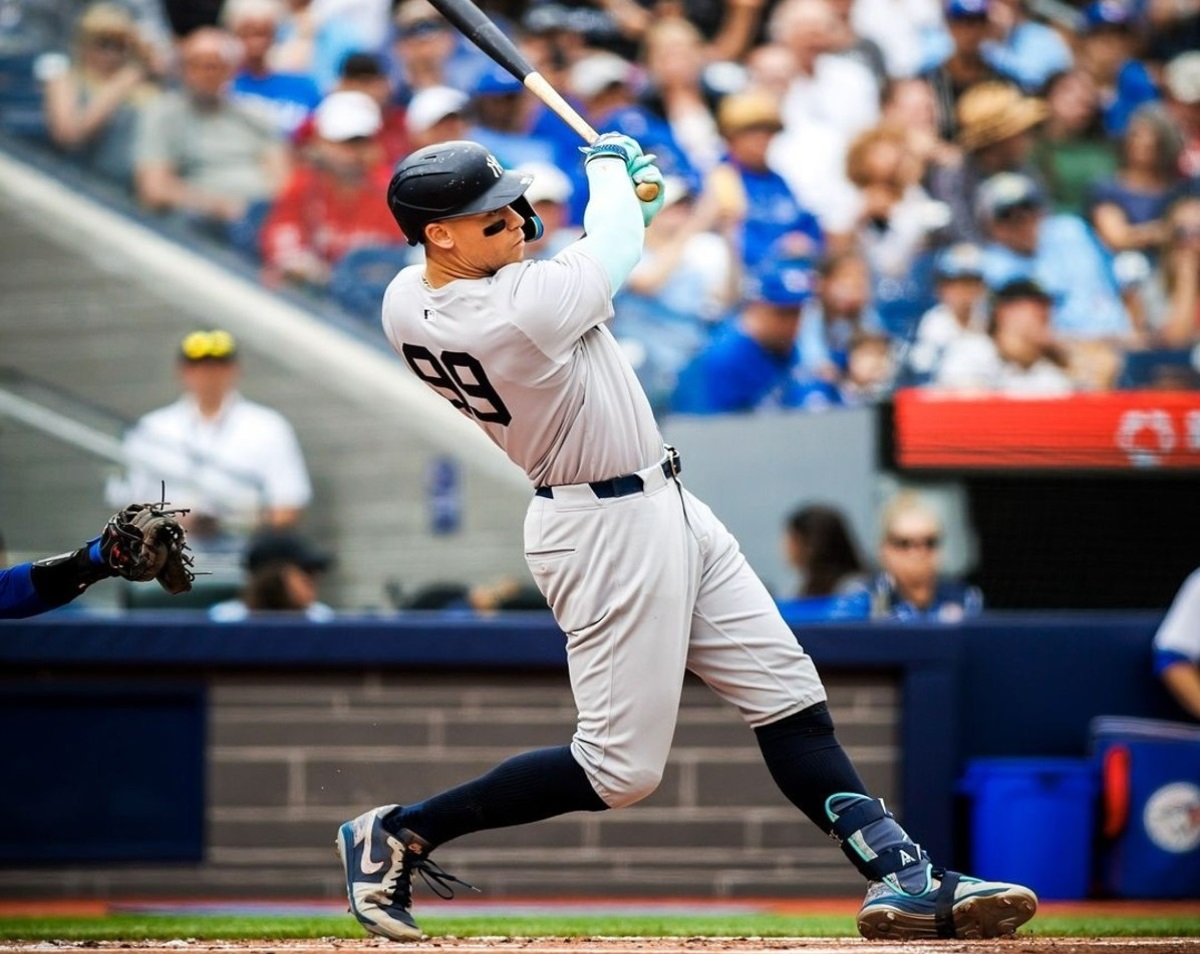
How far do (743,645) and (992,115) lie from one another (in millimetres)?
5903

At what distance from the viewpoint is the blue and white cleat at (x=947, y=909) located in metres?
3.79

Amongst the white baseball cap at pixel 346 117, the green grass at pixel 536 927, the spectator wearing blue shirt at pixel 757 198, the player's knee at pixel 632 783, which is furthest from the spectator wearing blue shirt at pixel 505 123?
the player's knee at pixel 632 783

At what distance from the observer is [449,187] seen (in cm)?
372

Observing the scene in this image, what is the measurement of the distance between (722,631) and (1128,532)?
343 centimetres

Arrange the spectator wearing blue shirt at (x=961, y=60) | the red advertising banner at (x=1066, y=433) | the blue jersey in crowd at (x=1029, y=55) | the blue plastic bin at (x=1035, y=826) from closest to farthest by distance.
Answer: the blue plastic bin at (x=1035, y=826)
the red advertising banner at (x=1066, y=433)
the spectator wearing blue shirt at (x=961, y=60)
the blue jersey in crowd at (x=1029, y=55)

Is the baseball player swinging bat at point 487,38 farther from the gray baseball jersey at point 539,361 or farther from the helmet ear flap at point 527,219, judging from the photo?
the gray baseball jersey at point 539,361

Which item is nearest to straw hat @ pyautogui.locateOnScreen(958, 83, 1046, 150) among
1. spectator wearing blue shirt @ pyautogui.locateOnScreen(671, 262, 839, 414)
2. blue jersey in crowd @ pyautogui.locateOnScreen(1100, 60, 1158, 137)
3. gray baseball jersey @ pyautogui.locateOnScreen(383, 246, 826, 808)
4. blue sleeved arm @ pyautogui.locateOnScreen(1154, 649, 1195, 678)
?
blue jersey in crowd @ pyautogui.locateOnScreen(1100, 60, 1158, 137)

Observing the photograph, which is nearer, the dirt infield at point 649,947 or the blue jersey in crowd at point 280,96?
the dirt infield at point 649,947

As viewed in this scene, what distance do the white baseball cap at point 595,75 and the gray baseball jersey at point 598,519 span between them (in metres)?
5.05

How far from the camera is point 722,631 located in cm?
392

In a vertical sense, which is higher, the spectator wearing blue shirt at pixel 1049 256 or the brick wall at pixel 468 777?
the spectator wearing blue shirt at pixel 1049 256

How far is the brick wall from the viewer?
6.31 metres

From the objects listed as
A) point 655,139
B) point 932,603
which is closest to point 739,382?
point 932,603

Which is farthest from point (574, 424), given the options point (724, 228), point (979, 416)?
point (724, 228)
